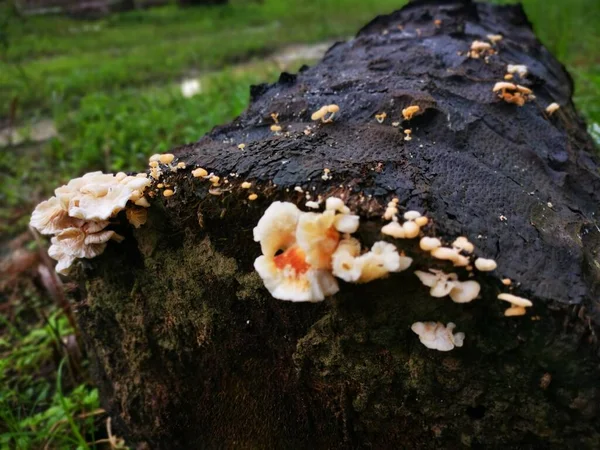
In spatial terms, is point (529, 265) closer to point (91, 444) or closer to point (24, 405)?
point (91, 444)

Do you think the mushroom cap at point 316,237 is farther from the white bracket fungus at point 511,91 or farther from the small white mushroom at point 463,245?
the white bracket fungus at point 511,91

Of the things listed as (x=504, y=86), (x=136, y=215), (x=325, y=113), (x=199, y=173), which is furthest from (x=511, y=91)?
(x=136, y=215)

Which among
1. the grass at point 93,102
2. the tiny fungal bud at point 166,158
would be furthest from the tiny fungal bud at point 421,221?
the grass at point 93,102

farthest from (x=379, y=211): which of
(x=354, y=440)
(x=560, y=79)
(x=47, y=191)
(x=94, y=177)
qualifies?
(x=47, y=191)

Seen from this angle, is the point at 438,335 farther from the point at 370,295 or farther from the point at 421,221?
the point at 421,221

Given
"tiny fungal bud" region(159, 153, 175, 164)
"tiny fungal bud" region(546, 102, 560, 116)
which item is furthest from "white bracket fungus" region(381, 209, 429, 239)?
"tiny fungal bud" region(546, 102, 560, 116)

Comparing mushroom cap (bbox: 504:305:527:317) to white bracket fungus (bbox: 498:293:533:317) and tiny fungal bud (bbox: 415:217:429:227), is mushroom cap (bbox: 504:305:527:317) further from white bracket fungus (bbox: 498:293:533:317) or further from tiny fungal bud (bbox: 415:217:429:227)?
tiny fungal bud (bbox: 415:217:429:227)
